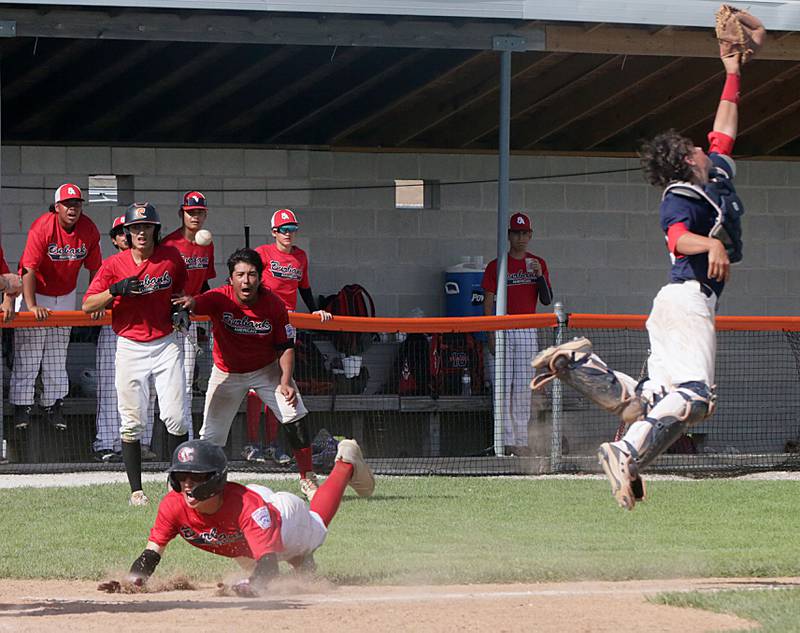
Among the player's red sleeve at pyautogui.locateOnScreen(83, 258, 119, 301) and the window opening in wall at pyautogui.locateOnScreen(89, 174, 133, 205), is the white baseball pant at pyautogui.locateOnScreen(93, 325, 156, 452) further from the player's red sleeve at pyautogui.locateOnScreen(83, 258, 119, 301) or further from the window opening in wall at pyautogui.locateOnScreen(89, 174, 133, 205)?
the window opening in wall at pyautogui.locateOnScreen(89, 174, 133, 205)

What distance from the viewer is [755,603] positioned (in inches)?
254

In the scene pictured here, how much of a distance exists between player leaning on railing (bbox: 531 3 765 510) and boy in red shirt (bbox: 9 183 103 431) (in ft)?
18.7

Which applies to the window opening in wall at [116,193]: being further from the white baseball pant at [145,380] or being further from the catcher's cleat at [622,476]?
the catcher's cleat at [622,476]

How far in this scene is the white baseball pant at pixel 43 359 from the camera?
1132cm

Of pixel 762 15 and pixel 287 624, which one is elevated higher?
pixel 762 15

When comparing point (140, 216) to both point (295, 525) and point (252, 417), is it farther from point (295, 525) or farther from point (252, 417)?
point (295, 525)

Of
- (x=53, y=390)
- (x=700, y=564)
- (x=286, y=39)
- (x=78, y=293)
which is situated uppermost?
(x=286, y=39)

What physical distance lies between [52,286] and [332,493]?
5002 mm

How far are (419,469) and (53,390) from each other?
10.8 ft

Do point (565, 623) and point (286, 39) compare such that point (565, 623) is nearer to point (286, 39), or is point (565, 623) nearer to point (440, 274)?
point (286, 39)

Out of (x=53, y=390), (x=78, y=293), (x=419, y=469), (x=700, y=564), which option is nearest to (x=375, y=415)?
(x=419, y=469)

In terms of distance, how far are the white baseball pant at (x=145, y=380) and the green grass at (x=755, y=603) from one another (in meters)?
4.08

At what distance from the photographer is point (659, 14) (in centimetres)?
1238

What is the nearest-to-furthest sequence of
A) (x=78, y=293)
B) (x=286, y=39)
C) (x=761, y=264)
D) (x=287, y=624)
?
(x=287, y=624) → (x=286, y=39) → (x=78, y=293) → (x=761, y=264)
